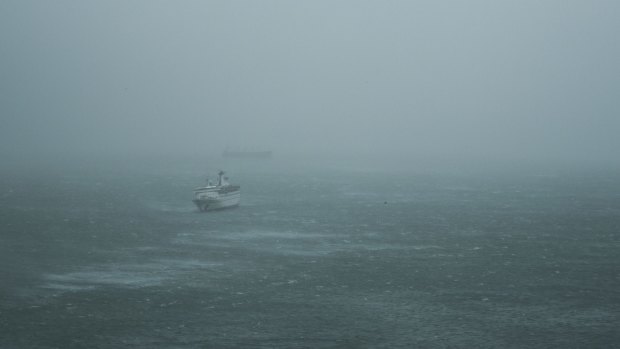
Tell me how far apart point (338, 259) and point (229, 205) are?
3934 centimetres

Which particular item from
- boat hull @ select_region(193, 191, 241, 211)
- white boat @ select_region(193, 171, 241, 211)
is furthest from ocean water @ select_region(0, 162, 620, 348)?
white boat @ select_region(193, 171, 241, 211)

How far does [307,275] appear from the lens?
51375 millimetres

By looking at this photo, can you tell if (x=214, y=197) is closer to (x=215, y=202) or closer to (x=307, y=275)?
(x=215, y=202)

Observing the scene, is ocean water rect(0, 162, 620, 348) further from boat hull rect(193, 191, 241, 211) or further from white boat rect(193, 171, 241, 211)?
white boat rect(193, 171, 241, 211)

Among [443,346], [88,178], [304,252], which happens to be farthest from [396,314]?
[88,178]

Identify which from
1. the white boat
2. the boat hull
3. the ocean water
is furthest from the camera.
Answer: the white boat

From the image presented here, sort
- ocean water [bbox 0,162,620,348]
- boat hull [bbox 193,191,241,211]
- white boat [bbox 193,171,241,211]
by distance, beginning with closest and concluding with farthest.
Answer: ocean water [bbox 0,162,620,348] < boat hull [bbox 193,191,241,211] < white boat [bbox 193,171,241,211]

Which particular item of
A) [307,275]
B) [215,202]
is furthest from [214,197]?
[307,275]

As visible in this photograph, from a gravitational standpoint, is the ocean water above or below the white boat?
below

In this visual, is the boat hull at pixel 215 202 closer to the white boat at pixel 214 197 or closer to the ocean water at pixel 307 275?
the white boat at pixel 214 197

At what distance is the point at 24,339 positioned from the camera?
114ft

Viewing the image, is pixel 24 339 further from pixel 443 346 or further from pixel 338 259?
pixel 338 259

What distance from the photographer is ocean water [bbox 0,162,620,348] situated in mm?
36875

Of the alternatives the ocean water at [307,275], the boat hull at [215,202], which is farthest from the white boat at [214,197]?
the ocean water at [307,275]
